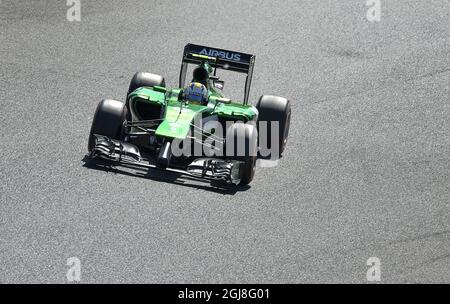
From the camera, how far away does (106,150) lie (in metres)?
17.2

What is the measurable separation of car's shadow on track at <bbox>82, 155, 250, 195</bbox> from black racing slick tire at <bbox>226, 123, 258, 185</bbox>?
1.05 feet

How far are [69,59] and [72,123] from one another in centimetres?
339

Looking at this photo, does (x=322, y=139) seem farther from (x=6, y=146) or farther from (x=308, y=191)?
(x=6, y=146)

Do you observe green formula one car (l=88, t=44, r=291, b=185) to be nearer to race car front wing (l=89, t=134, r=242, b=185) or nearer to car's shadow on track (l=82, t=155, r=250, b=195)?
race car front wing (l=89, t=134, r=242, b=185)

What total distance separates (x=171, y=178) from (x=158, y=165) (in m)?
0.33

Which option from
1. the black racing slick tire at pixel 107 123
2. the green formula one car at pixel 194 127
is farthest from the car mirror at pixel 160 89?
the black racing slick tire at pixel 107 123

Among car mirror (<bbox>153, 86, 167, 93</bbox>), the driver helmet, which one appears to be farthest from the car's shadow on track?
car mirror (<bbox>153, 86, 167, 93</bbox>)

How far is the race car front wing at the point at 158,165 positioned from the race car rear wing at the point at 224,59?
1933mm

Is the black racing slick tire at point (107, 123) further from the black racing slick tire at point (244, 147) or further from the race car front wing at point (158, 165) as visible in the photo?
the black racing slick tire at point (244, 147)

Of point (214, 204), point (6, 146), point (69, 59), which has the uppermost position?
point (69, 59)

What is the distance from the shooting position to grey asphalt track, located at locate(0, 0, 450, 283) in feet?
50.7

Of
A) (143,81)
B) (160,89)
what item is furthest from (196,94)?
(143,81)
